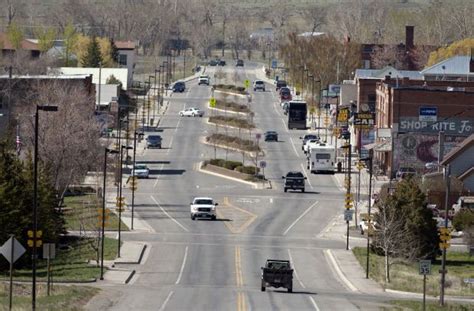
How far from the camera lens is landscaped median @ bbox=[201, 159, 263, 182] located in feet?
377

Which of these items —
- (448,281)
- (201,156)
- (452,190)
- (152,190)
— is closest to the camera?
(448,281)

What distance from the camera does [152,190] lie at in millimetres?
107438

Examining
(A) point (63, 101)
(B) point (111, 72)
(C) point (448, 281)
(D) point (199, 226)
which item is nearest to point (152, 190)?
(A) point (63, 101)

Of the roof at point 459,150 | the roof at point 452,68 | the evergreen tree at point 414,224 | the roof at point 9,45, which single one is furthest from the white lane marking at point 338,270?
the roof at point 9,45

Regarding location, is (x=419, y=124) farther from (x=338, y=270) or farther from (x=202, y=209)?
(x=338, y=270)

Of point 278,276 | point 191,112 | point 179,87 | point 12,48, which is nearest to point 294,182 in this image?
point 278,276

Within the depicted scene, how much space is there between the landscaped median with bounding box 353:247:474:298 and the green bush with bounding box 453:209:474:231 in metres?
3.84

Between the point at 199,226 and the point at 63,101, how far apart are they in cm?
2317

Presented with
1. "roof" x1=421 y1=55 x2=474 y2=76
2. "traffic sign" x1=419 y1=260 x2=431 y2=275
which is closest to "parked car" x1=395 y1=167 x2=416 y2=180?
"roof" x1=421 y1=55 x2=474 y2=76

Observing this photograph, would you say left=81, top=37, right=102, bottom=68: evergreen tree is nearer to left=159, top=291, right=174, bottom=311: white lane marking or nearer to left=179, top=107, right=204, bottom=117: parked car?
left=179, top=107, right=204, bottom=117: parked car

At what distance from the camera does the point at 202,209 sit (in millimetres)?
93625

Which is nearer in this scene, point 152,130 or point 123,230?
point 123,230

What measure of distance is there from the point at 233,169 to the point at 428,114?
15.0 metres

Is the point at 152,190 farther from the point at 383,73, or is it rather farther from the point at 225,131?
the point at 383,73
